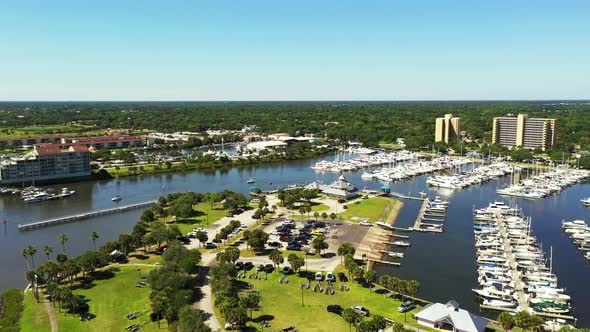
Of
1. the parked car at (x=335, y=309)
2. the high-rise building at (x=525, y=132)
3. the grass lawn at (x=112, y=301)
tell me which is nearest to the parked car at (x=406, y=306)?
the parked car at (x=335, y=309)

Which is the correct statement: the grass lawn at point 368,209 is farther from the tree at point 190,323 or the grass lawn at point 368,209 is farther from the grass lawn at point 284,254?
the tree at point 190,323

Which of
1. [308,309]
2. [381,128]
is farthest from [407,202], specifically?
[381,128]

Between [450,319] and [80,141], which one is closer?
[450,319]

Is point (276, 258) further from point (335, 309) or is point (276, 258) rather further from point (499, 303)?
point (499, 303)

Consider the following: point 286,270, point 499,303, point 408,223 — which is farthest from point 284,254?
point 408,223

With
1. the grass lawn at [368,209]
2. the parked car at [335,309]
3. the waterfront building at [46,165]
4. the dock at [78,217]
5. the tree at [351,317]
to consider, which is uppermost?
the waterfront building at [46,165]

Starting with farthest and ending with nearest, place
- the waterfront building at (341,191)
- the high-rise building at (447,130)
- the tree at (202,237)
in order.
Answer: the high-rise building at (447,130) < the waterfront building at (341,191) < the tree at (202,237)

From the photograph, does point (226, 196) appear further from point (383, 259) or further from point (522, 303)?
point (522, 303)
